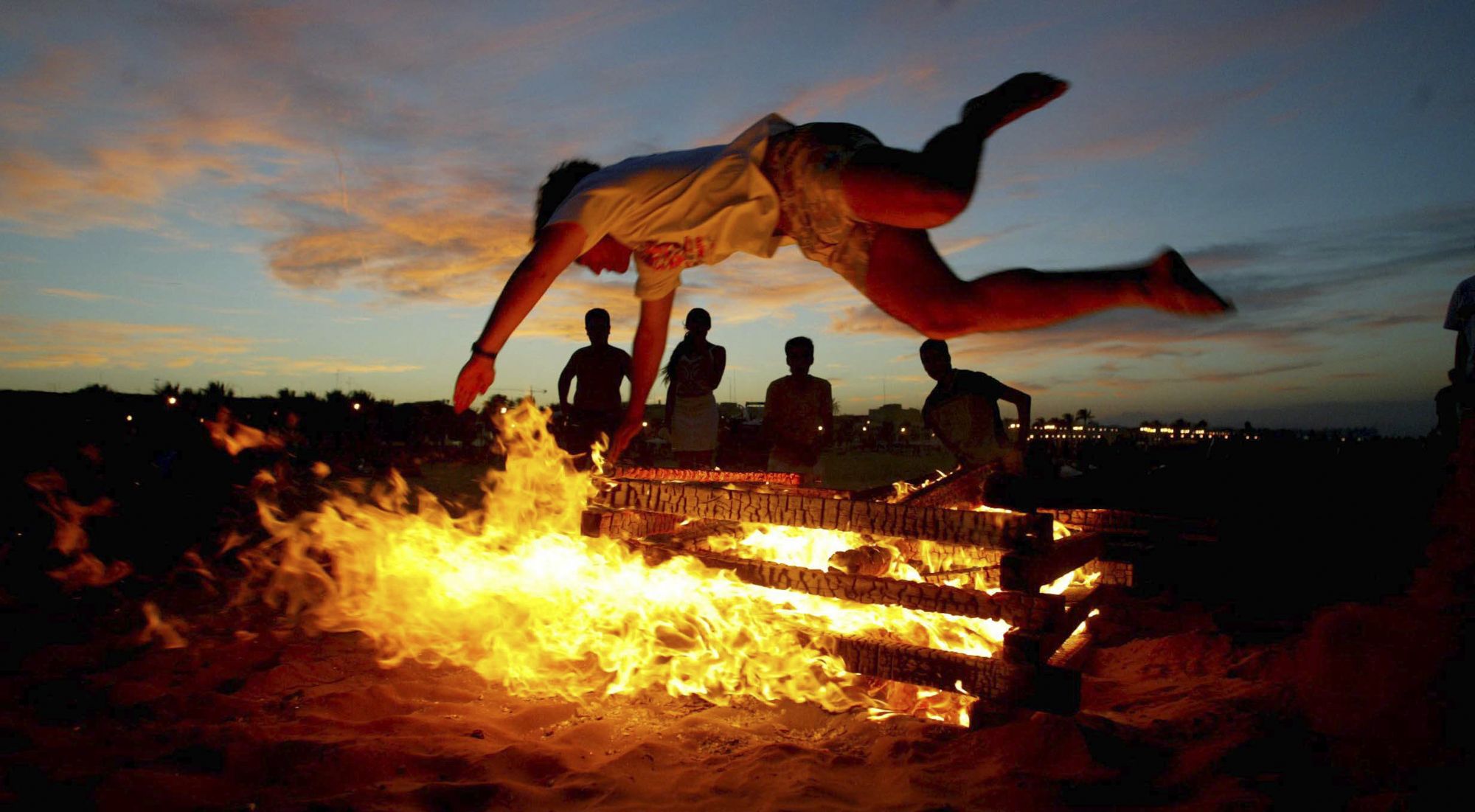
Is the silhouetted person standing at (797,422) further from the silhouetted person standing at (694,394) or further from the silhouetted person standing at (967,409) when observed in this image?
the silhouetted person standing at (967,409)

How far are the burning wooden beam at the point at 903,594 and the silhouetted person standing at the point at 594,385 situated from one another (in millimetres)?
3536

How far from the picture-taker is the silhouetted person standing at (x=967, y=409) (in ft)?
19.7

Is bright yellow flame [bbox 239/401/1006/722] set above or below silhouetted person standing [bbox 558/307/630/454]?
below

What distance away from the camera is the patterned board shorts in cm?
292

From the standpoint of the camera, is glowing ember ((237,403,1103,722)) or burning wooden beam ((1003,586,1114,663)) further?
glowing ember ((237,403,1103,722))

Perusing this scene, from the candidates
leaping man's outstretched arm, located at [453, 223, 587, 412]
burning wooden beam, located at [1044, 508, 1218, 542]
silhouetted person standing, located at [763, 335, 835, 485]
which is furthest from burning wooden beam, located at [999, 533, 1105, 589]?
silhouetted person standing, located at [763, 335, 835, 485]

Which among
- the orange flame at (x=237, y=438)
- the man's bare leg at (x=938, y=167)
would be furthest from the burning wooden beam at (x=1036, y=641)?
the orange flame at (x=237, y=438)

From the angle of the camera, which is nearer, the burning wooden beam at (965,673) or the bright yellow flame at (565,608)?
the burning wooden beam at (965,673)

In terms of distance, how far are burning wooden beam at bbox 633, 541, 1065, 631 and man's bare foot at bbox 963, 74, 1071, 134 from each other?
169cm

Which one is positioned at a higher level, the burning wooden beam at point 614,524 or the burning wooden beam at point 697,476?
the burning wooden beam at point 697,476

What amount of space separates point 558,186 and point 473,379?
3.94 feet

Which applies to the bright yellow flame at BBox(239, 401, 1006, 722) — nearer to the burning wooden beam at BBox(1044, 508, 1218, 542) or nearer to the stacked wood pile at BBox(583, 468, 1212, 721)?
the stacked wood pile at BBox(583, 468, 1212, 721)

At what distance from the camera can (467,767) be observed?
226 cm

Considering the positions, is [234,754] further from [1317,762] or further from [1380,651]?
[1380,651]
